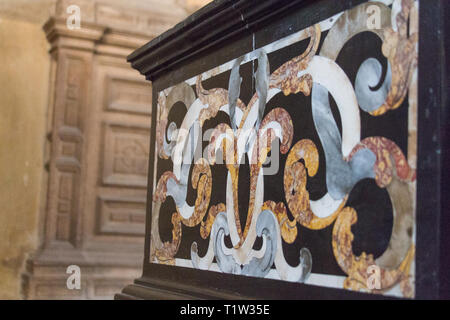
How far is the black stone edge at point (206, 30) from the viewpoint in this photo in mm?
1536

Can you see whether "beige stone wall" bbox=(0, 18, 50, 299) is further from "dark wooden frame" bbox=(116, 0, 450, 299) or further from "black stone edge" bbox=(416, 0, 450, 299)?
"black stone edge" bbox=(416, 0, 450, 299)

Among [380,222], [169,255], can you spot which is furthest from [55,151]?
[380,222]

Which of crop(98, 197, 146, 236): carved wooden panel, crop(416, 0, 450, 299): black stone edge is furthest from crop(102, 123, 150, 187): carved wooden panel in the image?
crop(416, 0, 450, 299): black stone edge

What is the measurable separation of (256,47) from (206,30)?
0.80 ft

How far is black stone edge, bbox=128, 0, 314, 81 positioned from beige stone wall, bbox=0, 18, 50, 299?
7.34ft

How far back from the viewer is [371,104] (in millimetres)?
1204

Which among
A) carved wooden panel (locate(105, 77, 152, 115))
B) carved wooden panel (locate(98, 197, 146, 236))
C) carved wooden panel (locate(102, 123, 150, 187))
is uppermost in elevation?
carved wooden panel (locate(105, 77, 152, 115))

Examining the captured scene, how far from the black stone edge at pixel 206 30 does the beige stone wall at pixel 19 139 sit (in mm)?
2236

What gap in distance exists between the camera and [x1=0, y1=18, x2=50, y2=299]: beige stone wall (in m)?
4.17

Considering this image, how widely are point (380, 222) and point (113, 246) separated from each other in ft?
11.1

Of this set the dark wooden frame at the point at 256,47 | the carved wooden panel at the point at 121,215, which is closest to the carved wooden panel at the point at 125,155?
the carved wooden panel at the point at 121,215

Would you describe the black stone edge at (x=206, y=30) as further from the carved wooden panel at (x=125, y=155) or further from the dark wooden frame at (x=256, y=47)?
the carved wooden panel at (x=125, y=155)
